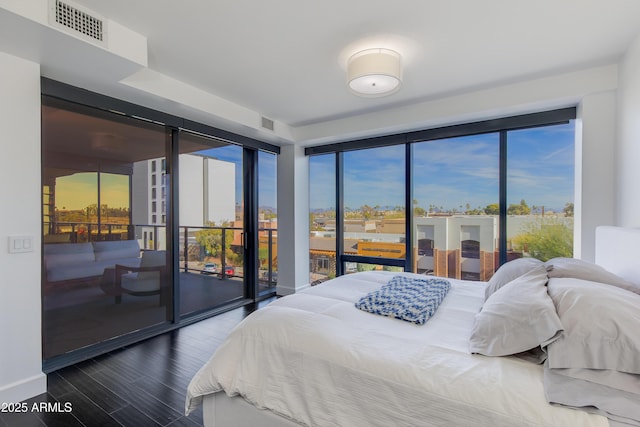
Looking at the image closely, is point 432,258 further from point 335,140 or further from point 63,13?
point 63,13

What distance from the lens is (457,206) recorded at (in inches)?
148

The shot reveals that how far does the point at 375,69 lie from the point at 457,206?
221 cm

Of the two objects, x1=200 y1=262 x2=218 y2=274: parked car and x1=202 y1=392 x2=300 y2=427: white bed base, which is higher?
x1=200 y1=262 x2=218 y2=274: parked car

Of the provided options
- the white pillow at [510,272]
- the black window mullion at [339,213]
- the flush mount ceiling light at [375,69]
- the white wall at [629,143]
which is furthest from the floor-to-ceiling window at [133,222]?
the white wall at [629,143]

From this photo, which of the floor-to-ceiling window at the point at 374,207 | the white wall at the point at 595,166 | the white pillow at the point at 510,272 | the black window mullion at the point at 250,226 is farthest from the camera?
the black window mullion at the point at 250,226

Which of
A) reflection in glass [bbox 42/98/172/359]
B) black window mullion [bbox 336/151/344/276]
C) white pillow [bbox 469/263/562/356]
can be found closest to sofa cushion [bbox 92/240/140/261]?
reflection in glass [bbox 42/98/172/359]

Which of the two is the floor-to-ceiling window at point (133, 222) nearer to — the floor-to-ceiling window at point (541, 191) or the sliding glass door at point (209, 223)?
the sliding glass door at point (209, 223)

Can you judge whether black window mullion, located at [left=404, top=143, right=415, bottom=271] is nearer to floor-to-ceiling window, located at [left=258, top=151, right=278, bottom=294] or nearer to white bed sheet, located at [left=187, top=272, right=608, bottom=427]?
floor-to-ceiling window, located at [left=258, top=151, right=278, bottom=294]

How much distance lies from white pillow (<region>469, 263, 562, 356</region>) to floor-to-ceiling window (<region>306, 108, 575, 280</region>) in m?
2.28

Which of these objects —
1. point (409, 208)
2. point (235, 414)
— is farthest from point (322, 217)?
point (235, 414)

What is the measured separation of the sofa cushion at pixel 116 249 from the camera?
2.82 meters

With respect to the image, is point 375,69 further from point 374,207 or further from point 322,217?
point 322,217

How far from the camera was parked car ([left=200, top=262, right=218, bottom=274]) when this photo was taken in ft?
12.8

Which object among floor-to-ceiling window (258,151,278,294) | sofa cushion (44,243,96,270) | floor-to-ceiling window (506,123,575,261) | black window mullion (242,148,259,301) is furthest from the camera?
floor-to-ceiling window (258,151,278,294)
